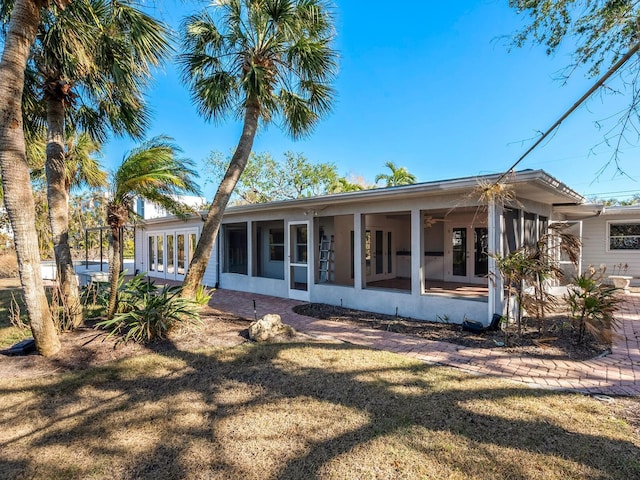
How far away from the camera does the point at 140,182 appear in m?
5.82

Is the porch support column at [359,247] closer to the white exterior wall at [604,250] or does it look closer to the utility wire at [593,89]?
the utility wire at [593,89]

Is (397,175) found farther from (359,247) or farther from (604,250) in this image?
(359,247)

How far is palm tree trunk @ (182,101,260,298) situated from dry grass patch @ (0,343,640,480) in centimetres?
275

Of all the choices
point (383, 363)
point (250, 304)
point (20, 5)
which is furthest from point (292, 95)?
point (383, 363)

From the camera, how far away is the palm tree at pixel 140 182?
19.0ft

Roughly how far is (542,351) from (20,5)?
8.86 metres

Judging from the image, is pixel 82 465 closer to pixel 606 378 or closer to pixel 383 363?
pixel 383 363

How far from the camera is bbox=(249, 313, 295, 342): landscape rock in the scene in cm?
576

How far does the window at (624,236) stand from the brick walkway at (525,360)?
711 centimetres

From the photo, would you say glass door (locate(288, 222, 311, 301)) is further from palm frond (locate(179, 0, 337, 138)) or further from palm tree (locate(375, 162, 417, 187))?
palm tree (locate(375, 162, 417, 187))

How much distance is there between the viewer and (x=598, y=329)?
5359 mm

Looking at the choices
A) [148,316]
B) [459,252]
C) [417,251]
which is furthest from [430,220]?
[148,316]

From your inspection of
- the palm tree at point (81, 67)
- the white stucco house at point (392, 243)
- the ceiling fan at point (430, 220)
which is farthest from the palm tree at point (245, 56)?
the ceiling fan at point (430, 220)

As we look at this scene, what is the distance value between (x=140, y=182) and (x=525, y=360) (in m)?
6.82
